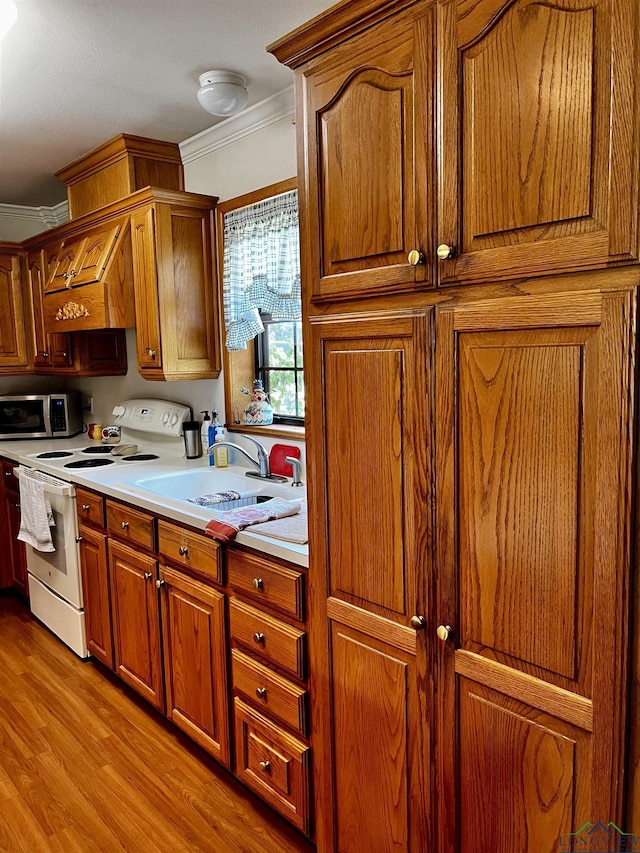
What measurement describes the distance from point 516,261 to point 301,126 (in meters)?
0.69

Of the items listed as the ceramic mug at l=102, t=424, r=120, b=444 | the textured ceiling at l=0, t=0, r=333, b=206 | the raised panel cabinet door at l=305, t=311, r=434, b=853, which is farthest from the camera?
the ceramic mug at l=102, t=424, r=120, b=444

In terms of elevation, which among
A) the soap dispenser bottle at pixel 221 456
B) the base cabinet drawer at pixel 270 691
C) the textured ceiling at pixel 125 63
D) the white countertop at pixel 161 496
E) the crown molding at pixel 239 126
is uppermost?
the textured ceiling at pixel 125 63

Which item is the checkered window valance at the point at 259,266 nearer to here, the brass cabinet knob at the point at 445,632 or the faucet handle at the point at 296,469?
the faucet handle at the point at 296,469

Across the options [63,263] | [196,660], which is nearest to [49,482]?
[63,263]

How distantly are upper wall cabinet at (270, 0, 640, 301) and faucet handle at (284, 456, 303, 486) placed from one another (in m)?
1.17

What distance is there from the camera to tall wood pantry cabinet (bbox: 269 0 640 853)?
1.03 meters

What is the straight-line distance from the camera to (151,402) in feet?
11.8

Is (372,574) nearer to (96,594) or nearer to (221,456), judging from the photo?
(221,456)

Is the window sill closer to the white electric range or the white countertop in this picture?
the white countertop

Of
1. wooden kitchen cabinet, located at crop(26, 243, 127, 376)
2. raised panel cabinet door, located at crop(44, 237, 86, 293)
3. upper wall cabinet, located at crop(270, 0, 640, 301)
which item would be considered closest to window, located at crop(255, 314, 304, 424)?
raised panel cabinet door, located at crop(44, 237, 86, 293)

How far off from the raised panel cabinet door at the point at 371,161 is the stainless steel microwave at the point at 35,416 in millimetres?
3327

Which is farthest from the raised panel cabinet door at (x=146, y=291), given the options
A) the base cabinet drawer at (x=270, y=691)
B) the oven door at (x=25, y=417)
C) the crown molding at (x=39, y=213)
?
the crown molding at (x=39, y=213)

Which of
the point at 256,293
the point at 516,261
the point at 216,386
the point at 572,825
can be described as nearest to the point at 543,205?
the point at 516,261

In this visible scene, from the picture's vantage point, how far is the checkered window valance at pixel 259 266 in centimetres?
258
